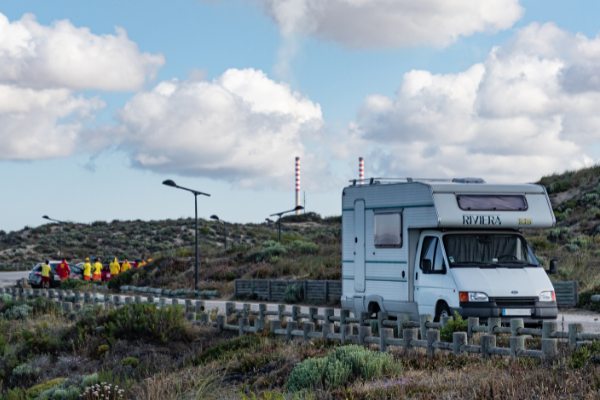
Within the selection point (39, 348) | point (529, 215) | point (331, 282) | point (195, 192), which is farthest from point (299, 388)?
point (195, 192)

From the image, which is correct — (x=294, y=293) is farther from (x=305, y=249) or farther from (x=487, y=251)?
(x=487, y=251)

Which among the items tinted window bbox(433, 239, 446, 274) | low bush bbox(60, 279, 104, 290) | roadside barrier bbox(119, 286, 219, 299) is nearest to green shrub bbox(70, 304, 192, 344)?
tinted window bbox(433, 239, 446, 274)

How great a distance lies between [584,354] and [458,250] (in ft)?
16.2

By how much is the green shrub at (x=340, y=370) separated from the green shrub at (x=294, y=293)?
1600 cm

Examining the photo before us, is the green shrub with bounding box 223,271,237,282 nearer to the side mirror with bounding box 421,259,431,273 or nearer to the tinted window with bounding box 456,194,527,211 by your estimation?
the side mirror with bounding box 421,259,431,273

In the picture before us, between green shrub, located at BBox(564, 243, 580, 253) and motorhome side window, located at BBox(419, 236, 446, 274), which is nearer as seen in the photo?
motorhome side window, located at BBox(419, 236, 446, 274)

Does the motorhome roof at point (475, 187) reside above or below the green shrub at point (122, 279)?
above

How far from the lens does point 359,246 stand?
1542cm

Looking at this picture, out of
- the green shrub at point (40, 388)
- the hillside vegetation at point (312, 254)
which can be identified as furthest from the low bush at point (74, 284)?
the green shrub at point (40, 388)

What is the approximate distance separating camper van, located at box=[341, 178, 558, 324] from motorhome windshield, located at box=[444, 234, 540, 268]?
0.06 ft

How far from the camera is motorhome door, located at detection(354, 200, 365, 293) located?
50.2ft

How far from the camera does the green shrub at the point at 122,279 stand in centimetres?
3897

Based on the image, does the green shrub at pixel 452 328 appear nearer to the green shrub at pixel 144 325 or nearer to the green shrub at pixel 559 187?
the green shrub at pixel 144 325

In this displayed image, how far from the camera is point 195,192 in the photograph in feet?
110
